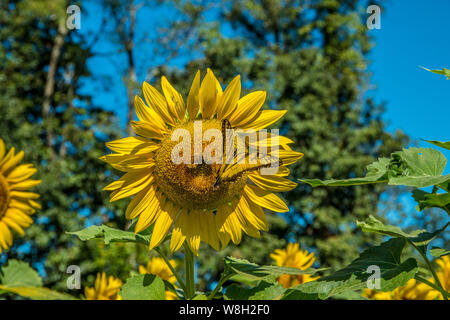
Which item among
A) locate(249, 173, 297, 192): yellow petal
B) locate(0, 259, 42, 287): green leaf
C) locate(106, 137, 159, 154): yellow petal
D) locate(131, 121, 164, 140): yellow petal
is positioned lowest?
locate(0, 259, 42, 287): green leaf

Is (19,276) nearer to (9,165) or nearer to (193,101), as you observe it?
(9,165)

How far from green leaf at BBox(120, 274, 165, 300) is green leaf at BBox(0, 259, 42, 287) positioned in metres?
0.65

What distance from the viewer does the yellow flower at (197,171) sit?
93 centimetres

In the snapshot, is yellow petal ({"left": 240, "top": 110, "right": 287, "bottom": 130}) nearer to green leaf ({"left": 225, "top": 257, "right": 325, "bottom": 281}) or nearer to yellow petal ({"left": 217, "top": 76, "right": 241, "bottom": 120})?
yellow petal ({"left": 217, "top": 76, "right": 241, "bottom": 120})

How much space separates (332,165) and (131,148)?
30.6 ft

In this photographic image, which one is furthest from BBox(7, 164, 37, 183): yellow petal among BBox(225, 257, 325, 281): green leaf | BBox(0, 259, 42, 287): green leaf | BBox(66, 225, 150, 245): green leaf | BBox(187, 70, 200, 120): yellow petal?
A: BBox(225, 257, 325, 281): green leaf

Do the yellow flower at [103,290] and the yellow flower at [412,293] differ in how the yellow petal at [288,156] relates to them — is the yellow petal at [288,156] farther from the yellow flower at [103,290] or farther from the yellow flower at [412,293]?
the yellow flower at [103,290]

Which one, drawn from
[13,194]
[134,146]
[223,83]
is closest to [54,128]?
[223,83]

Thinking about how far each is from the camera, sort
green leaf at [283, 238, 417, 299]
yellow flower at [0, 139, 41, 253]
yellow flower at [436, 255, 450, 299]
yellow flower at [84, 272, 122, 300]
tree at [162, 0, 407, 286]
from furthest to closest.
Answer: tree at [162, 0, 407, 286] < yellow flower at [0, 139, 41, 253] < yellow flower at [84, 272, 122, 300] < yellow flower at [436, 255, 450, 299] < green leaf at [283, 238, 417, 299]

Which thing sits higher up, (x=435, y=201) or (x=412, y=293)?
(x=435, y=201)

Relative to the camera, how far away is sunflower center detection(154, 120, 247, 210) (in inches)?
36.6

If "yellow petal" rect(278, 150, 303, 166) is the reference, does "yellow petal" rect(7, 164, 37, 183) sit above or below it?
below

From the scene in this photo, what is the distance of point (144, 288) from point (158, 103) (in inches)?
14.4

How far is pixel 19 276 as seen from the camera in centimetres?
142
